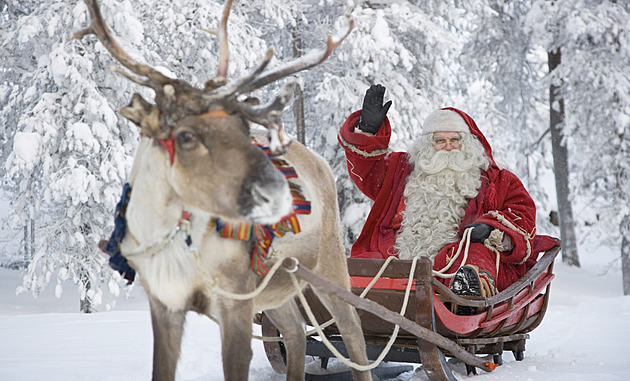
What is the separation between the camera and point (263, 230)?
9.45ft

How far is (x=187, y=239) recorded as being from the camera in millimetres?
2738

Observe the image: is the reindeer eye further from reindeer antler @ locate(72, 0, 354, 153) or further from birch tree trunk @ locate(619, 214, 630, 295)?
birch tree trunk @ locate(619, 214, 630, 295)

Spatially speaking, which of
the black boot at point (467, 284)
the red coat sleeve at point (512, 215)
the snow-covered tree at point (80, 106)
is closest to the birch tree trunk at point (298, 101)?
the snow-covered tree at point (80, 106)

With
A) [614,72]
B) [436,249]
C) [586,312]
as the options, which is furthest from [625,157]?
[436,249]

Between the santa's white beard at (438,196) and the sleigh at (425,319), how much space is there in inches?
27.0

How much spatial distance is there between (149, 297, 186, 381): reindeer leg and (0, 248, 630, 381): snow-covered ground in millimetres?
1519

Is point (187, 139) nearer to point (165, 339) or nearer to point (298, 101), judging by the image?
point (165, 339)

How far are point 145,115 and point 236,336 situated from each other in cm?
104

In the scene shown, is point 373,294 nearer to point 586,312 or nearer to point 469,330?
point 469,330

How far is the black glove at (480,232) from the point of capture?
15.5ft

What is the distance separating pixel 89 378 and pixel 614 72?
12.3 m

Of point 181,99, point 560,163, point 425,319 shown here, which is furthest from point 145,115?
point 560,163

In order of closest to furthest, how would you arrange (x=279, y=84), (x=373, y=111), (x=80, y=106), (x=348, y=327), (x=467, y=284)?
(x=348, y=327)
(x=467, y=284)
(x=373, y=111)
(x=80, y=106)
(x=279, y=84)

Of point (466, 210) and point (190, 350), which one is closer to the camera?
point (466, 210)
